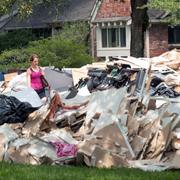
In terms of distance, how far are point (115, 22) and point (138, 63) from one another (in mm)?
22143

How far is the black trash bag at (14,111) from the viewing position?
457 inches

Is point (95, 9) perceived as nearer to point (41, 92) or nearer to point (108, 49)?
point (108, 49)

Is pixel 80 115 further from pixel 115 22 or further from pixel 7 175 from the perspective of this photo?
pixel 115 22

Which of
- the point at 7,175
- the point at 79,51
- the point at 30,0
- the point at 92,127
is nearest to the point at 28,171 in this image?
the point at 7,175

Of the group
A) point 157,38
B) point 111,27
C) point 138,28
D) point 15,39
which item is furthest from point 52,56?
point 111,27

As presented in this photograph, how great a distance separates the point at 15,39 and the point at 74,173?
1198 inches

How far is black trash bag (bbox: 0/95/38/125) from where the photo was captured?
1160 cm

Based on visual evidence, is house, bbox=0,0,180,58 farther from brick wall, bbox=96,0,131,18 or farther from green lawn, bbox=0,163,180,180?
green lawn, bbox=0,163,180,180

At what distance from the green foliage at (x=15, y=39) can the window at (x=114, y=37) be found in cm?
461

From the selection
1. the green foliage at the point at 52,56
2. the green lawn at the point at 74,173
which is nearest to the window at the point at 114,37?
the green foliage at the point at 52,56

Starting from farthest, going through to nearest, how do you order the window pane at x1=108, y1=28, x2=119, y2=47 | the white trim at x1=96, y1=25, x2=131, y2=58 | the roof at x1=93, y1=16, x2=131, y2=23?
the window pane at x1=108, y1=28, x2=119, y2=47
the white trim at x1=96, y1=25, x2=131, y2=58
the roof at x1=93, y1=16, x2=131, y2=23

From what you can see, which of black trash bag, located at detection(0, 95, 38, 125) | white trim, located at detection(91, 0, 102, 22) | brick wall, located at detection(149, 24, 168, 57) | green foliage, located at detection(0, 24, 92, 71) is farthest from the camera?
white trim, located at detection(91, 0, 102, 22)

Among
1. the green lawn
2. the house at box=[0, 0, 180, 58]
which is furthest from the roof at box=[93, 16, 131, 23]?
the green lawn

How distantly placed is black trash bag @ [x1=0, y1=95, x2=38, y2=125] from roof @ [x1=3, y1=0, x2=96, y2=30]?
2632 centimetres
